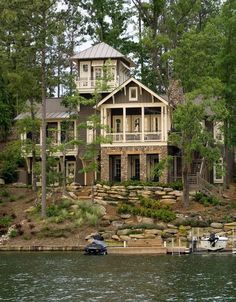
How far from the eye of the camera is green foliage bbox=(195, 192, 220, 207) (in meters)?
→ 44.1

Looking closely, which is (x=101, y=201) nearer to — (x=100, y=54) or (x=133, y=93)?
(x=133, y=93)

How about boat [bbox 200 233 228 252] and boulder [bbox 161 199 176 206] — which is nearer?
boat [bbox 200 233 228 252]

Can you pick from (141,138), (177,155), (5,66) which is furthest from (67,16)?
(177,155)

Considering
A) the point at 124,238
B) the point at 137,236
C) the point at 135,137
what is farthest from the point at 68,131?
the point at 137,236

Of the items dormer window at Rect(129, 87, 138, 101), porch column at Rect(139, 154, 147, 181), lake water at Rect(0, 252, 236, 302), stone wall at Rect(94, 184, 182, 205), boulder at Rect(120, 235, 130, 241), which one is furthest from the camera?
dormer window at Rect(129, 87, 138, 101)

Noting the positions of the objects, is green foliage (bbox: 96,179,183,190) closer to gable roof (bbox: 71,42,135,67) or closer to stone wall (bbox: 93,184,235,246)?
stone wall (bbox: 93,184,235,246)

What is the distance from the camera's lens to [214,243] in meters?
Answer: 35.0

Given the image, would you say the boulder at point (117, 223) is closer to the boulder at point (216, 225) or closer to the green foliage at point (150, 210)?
the green foliage at point (150, 210)

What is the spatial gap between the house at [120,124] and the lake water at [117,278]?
15351mm

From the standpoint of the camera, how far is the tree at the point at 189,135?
1672 inches

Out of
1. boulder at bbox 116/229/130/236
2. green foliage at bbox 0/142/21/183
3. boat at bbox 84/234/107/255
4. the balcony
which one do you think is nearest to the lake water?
boat at bbox 84/234/107/255

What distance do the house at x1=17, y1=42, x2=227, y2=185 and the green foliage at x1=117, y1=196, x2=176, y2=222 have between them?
4.77m

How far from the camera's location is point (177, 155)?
50.5m

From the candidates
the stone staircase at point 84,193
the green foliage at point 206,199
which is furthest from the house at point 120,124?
the green foliage at point 206,199
